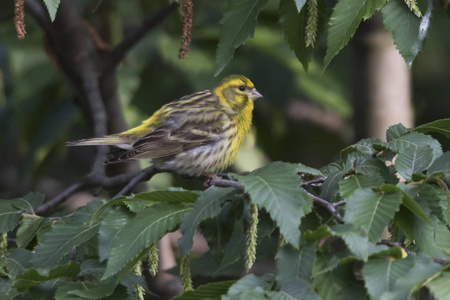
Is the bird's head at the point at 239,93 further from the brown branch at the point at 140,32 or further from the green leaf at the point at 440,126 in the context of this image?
the green leaf at the point at 440,126

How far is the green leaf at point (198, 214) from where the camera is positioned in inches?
90.7

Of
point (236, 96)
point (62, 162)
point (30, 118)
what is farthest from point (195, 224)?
point (62, 162)

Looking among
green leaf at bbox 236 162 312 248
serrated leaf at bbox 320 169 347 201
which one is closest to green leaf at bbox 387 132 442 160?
serrated leaf at bbox 320 169 347 201

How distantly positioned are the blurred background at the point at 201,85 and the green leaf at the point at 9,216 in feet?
6.38

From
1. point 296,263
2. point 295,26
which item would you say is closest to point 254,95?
point 295,26

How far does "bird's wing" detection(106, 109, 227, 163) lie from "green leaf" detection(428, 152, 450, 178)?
2.76 meters

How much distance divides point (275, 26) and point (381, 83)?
1.73 metres

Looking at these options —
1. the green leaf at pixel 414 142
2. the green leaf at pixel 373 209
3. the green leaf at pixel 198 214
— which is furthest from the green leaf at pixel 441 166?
the green leaf at pixel 198 214

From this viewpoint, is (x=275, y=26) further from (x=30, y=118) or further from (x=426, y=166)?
(x=426, y=166)

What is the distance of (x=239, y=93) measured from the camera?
221 inches

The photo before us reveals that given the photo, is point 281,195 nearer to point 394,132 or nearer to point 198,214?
point 198,214

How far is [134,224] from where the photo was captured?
234cm

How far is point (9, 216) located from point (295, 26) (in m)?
1.36

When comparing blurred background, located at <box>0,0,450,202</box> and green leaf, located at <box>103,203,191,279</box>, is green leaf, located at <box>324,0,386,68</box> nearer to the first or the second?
green leaf, located at <box>103,203,191,279</box>
